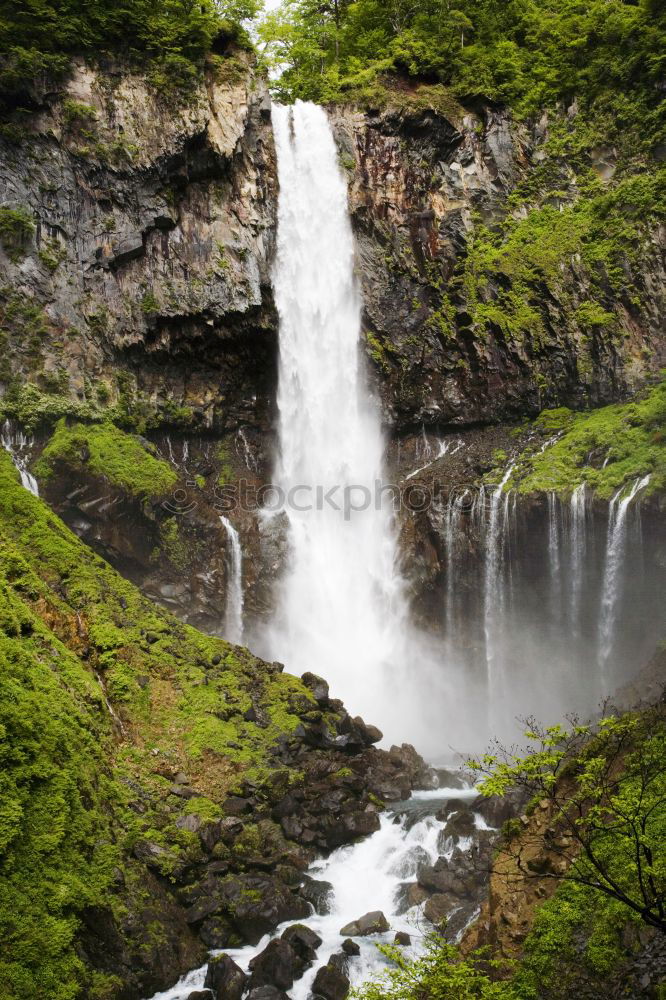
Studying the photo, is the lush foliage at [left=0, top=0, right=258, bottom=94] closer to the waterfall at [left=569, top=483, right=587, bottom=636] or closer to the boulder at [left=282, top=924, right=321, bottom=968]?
the waterfall at [left=569, top=483, right=587, bottom=636]

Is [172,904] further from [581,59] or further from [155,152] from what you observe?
[581,59]

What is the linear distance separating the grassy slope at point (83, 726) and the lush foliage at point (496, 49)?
83.7 ft

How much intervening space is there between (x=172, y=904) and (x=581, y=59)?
1385 inches

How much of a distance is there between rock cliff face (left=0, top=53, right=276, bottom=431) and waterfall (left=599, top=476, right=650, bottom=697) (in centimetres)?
1455

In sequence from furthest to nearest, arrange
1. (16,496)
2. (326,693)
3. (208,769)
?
(326,693)
(16,496)
(208,769)

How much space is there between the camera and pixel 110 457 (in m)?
Answer: 22.9

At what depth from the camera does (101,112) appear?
24.8 m

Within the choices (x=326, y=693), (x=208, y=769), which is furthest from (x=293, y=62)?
(x=208, y=769)

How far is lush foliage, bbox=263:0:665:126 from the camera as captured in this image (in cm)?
2869

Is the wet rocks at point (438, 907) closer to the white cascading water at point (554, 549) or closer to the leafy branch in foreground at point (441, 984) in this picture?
the leafy branch in foreground at point (441, 984)

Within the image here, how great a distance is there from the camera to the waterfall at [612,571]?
20.3 meters

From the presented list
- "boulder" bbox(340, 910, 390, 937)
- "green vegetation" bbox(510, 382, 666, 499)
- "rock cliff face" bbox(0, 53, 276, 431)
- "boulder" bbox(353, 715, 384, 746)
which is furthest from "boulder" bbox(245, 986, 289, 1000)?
"rock cliff face" bbox(0, 53, 276, 431)

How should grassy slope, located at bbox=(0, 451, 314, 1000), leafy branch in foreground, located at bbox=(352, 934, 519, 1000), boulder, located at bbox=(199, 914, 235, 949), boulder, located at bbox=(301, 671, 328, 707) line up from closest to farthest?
leafy branch in foreground, located at bbox=(352, 934, 519, 1000)
grassy slope, located at bbox=(0, 451, 314, 1000)
boulder, located at bbox=(199, 914, 235, 949)
boulder, located at bbox=(301, 671, 328, 707)

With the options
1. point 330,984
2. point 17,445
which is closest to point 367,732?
point 330,984
